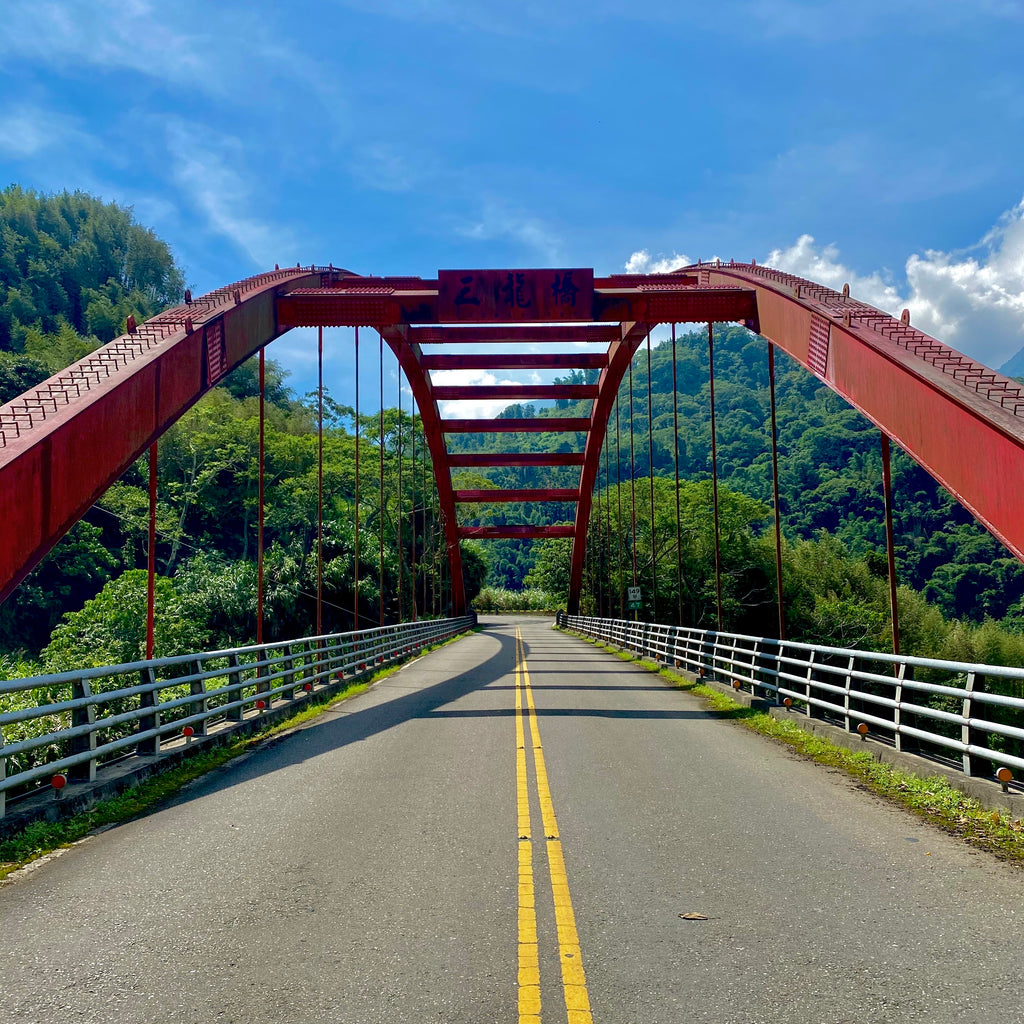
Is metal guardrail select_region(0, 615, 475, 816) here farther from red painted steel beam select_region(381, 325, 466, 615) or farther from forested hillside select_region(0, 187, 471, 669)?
forested hillside select_region(0, 187, 471, 669)

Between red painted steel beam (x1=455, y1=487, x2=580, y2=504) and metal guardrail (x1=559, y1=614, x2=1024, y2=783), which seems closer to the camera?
metal guardrail (x1=559, y1=614, x2=1024, y2=783)

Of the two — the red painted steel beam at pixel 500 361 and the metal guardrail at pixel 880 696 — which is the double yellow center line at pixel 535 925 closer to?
the metal guardrail at pixel 880 696

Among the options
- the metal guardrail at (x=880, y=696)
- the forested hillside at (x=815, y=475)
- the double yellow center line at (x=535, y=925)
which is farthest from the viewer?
the forested hillside at (x=815, y=475)

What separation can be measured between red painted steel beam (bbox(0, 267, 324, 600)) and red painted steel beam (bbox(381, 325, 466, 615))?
34.8ft

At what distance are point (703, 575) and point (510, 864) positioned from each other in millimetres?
44385

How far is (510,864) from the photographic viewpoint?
5113mm

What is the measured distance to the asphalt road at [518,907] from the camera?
133 inches

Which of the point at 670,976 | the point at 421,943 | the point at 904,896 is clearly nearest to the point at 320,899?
the point at 421,943

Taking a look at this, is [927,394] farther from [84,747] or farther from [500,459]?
[500,459]

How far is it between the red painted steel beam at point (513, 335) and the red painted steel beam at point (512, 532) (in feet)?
63.1

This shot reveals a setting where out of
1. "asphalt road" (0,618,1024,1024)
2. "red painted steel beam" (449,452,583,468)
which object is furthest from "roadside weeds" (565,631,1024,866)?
"red painted steel beam" (449,452,583,468)

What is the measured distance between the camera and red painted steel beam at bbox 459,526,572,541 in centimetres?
4375

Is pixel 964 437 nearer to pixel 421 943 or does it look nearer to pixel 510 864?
pixel 510 864

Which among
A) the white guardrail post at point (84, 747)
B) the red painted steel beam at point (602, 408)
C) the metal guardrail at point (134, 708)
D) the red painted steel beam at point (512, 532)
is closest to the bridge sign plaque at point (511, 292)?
the red painted steel beam at point (602, 408)
